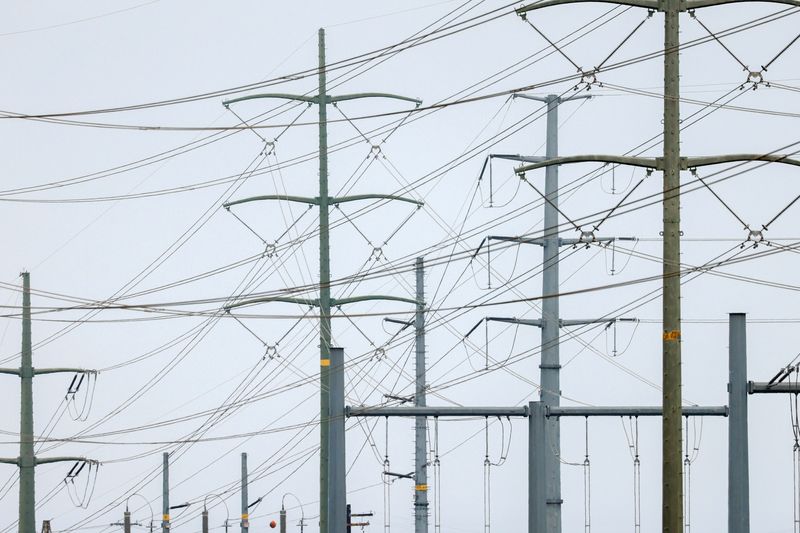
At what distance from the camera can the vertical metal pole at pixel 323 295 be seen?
38.4 m

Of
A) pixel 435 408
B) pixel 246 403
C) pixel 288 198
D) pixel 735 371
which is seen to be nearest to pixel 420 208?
pixel 288 198

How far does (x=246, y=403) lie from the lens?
1724 inches

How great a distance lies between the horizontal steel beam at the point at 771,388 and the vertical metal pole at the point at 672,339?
261 inches

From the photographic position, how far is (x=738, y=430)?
30219 mm

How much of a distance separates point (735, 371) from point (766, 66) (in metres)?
6.04

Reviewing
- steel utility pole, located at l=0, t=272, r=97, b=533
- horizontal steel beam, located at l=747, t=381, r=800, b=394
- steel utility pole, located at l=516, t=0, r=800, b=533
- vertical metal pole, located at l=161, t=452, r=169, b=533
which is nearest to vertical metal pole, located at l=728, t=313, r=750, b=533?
horizontal steel beam, located at l=747, t=381, r=800, b=394

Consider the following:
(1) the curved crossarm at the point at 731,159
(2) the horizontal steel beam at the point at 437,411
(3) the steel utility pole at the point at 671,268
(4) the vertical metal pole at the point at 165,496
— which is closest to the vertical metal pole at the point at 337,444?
(2) the horizontal steel beam at the point at 437,411

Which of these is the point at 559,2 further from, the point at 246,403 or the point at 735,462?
the point at 246,403

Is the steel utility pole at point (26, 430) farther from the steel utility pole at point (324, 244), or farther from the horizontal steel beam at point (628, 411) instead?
the horizontal steel beam at point (628, 411)

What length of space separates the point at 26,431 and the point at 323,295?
7.88 m

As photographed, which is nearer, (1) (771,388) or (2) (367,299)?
(1) (771,388)

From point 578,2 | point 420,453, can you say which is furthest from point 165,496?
point 578,2

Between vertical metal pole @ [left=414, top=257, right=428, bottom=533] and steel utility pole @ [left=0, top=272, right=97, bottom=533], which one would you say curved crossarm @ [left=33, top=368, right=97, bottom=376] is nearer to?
steel utility pole @ [left=0, top=272, right=97, bottom=533]

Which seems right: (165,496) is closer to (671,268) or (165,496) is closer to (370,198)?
(370,198)
